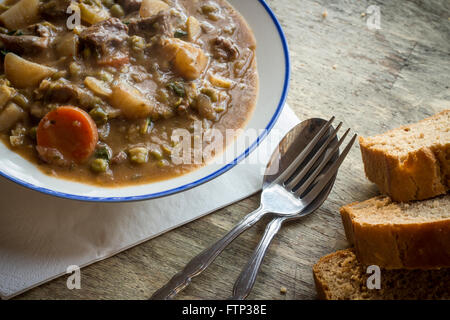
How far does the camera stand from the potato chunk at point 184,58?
3203 millimetres

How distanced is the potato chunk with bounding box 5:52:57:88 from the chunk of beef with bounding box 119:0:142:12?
874mm

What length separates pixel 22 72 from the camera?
3.02 m

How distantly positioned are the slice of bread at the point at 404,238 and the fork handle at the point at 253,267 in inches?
19.9

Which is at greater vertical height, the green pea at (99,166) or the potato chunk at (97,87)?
the potato chunk at (97,87)

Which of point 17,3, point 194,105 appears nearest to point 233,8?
point 194,105

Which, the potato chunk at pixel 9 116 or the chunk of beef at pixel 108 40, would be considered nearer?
the potato chunk at pixel 9 116

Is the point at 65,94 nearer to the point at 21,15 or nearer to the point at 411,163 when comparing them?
the point at 21,15

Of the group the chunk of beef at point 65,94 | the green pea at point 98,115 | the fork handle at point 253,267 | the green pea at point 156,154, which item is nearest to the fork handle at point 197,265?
the fork handle at point 253,267

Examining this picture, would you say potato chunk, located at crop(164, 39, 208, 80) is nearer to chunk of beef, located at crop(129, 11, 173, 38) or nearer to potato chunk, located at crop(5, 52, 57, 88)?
chunk of beef, located at crop(129, 11, 173, 38)

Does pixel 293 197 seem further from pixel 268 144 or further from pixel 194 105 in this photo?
pixel 194 105

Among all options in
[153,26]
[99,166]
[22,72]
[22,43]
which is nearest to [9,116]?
[22,72]

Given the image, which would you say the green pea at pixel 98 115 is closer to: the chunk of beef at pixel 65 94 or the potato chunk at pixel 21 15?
the chunk of beef at pixel 65 94

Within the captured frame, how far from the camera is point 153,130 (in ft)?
10.0

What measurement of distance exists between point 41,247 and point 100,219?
381 mm
